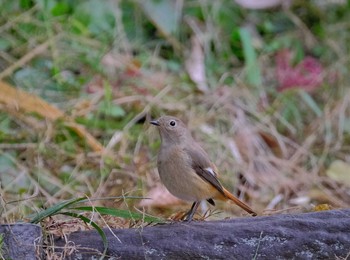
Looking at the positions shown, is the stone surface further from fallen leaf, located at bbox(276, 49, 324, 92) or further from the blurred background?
fallen leaf, located at bbox(276, 49, 324, 92)

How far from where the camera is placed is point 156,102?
6277 mm

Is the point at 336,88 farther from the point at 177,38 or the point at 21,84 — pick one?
the point at 21,84

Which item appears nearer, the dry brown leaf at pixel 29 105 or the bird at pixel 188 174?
the bird at pixel 188 174

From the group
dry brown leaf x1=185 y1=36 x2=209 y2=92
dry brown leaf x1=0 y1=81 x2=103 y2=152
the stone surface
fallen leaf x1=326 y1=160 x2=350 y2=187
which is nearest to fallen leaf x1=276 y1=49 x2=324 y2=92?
dry brown leaf x1=185 y1=36 x2=209 y2=92

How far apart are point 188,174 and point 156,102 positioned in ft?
7.13

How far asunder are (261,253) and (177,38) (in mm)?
4046

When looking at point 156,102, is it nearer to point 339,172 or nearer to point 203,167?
point 339,172

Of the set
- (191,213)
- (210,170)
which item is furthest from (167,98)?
(191,213)

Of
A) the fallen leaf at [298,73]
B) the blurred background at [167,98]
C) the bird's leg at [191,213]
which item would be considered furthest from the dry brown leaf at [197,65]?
the bird's leg at [191,213]

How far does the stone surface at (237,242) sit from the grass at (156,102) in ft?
4.67

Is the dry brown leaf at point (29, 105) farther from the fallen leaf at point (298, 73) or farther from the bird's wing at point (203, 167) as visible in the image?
the fallen leaf at point (298, 73)

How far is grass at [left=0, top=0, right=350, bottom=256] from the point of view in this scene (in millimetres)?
5551

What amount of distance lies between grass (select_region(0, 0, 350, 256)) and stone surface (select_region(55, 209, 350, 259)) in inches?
56.1

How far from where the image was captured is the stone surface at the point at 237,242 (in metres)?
3.37
